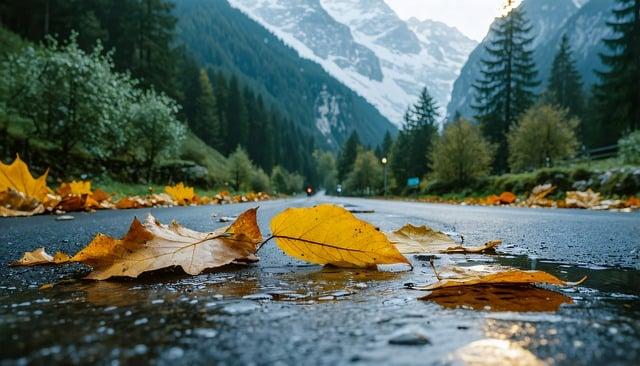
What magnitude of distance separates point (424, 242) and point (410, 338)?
143cm

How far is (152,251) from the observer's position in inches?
48.6

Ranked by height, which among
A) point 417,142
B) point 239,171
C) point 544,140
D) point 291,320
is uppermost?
point 417,142

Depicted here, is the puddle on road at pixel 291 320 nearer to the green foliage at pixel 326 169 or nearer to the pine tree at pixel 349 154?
the pine tree at pixel 349 154

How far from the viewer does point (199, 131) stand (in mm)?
64188

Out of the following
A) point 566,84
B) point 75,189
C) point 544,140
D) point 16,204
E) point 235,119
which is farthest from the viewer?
point 235,119

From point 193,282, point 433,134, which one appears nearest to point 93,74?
point 193,282

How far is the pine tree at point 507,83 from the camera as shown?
37.2 meters

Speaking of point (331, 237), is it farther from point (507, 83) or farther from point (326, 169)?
point (326, 169)

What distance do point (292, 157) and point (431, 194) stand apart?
83951mm

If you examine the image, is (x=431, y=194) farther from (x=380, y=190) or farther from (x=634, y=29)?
(x=380, y=190)

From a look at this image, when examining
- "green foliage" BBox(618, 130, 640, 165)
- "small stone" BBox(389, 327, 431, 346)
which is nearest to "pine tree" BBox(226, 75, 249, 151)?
"green foliage" BBox(618, 130, 640, 165)

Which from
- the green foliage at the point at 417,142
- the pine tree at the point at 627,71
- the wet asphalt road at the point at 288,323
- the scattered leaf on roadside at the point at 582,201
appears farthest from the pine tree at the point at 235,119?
the wet asphalt road at the point at 288,323

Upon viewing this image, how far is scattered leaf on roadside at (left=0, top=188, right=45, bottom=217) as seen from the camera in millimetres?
4902

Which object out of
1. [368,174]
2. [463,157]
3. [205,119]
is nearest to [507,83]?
[463,157]
